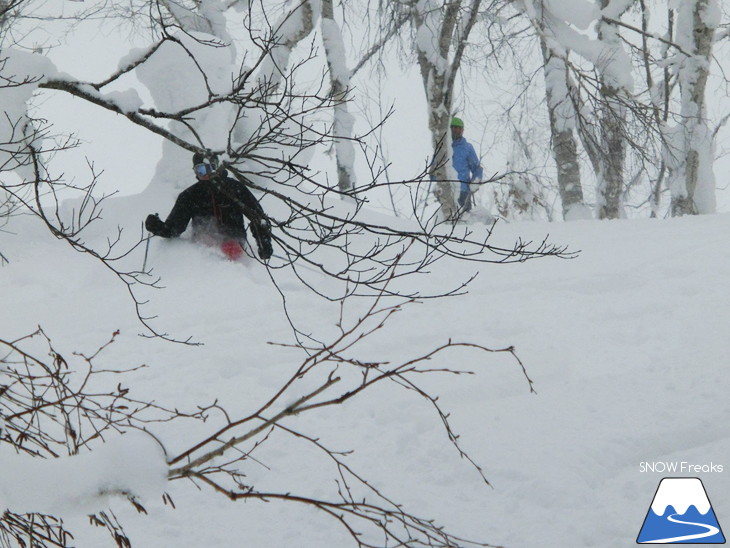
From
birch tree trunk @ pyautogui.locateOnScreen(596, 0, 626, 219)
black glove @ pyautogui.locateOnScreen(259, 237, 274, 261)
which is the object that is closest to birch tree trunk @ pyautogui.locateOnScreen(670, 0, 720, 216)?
birch tree trunk @ pyautogui.locateOnScreen(596, 0, 626, 219)

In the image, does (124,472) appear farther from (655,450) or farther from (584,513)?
(655,450)

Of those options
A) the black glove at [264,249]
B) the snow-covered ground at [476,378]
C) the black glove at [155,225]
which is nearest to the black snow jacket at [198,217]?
the black glove at [155,225]

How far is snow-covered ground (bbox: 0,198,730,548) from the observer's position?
11.2 ft

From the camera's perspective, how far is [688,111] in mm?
10664

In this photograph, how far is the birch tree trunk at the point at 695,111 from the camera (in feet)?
34.1

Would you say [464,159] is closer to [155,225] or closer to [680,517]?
[155,225]

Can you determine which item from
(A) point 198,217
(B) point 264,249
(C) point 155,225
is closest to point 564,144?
(A) point 198,217

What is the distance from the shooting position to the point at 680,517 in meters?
3.26

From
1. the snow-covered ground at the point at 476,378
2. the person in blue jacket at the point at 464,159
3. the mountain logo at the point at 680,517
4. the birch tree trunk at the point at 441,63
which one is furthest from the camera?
the person in blue jacket at the point at 464,159

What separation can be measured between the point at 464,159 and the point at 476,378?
578 centimetres

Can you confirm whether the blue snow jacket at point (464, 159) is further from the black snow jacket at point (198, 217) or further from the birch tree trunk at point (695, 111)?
the black snow jacket at point (198, 217)

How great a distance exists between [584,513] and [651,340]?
214 cm

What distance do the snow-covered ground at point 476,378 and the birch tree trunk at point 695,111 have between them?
3.17m

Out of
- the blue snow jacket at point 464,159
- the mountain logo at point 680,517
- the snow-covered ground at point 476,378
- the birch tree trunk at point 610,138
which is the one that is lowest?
the mountain logo at point 680,517
